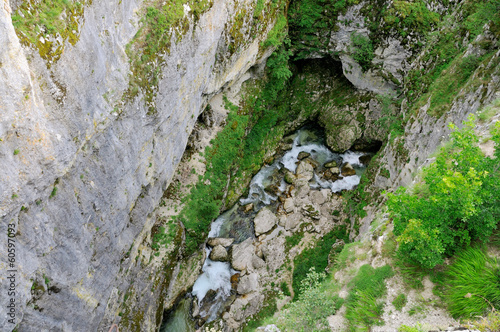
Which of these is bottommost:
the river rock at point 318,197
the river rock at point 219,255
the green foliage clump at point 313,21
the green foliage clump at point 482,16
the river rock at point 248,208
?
the river rock at point 219,255

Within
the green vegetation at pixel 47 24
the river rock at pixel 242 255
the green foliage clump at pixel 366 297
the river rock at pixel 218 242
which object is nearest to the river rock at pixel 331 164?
the river rock at pixel 242 255

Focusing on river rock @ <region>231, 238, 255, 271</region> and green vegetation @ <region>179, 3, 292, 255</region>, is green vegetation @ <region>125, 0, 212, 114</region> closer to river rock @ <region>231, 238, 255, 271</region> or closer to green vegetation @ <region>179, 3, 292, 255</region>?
green vegetation @ <region>179, 3, 292, 255</region>

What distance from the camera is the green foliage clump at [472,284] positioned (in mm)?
5805

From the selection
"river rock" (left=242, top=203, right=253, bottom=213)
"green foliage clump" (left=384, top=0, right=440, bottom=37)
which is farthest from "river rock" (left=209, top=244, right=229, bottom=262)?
"green foliage clump" (left=384, top=0, right=440, bottom=37)

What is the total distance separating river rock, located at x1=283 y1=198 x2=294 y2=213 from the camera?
19.9 meters

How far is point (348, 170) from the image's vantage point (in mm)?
22219

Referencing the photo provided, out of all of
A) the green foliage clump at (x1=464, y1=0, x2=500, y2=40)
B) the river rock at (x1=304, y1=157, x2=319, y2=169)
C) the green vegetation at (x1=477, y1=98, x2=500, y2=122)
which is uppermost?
the green foliage clump at (x1=464, y1=0, x2=500, y2=40)

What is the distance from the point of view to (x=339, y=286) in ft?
28.7

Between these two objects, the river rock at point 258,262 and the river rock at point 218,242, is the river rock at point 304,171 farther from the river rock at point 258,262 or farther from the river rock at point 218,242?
the river rock at point 218,242

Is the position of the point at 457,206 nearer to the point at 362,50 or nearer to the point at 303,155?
the point at 303,155

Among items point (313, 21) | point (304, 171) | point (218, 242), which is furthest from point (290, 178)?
point (313, 21)

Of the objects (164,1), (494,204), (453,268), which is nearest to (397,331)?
(453,268)

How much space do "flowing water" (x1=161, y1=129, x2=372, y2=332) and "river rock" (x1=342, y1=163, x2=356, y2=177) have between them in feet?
1.04

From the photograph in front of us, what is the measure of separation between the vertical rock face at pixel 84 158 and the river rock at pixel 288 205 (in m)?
9.06
